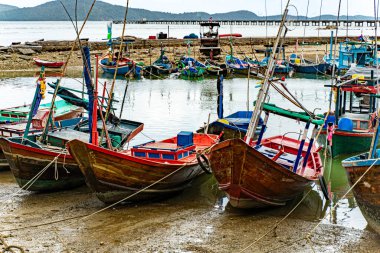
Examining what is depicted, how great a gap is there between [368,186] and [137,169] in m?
4.85

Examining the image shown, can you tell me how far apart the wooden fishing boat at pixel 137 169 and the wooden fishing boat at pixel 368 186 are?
4.01m

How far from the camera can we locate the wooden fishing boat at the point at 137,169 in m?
11.6

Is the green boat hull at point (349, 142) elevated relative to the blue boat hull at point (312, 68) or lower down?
lower down

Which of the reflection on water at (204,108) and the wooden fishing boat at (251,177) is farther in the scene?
the reflection on water at (204,108)

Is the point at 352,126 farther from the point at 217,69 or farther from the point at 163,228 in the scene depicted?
the point at 217,69

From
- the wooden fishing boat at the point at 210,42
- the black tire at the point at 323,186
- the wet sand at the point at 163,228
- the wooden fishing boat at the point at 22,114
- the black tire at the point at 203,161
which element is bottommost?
the wet sand at the point at 163,228

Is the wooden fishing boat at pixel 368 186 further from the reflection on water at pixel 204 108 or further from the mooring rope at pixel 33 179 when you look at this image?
the mooring rope at pixel 33 179

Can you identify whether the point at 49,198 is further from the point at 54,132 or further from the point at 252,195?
the point at 252,195

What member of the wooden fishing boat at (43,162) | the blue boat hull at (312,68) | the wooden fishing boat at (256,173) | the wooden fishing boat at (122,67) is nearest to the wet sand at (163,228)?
the wooden fishing boat at (43,162)

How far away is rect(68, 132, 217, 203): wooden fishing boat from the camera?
1155 cm

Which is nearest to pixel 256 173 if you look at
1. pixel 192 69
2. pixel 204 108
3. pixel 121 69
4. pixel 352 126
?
pixel 352 126

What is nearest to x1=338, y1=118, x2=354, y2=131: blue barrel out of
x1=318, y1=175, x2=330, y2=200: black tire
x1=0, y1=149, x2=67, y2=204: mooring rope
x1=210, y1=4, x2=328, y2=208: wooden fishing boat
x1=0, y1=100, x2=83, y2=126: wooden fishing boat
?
x1=318, y1=175, x2=330, y2=200: black tire

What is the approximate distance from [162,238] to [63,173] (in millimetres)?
4004

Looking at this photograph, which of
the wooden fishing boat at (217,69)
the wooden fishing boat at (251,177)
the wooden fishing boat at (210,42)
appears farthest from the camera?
the wooden fishing boat at (210,42)
